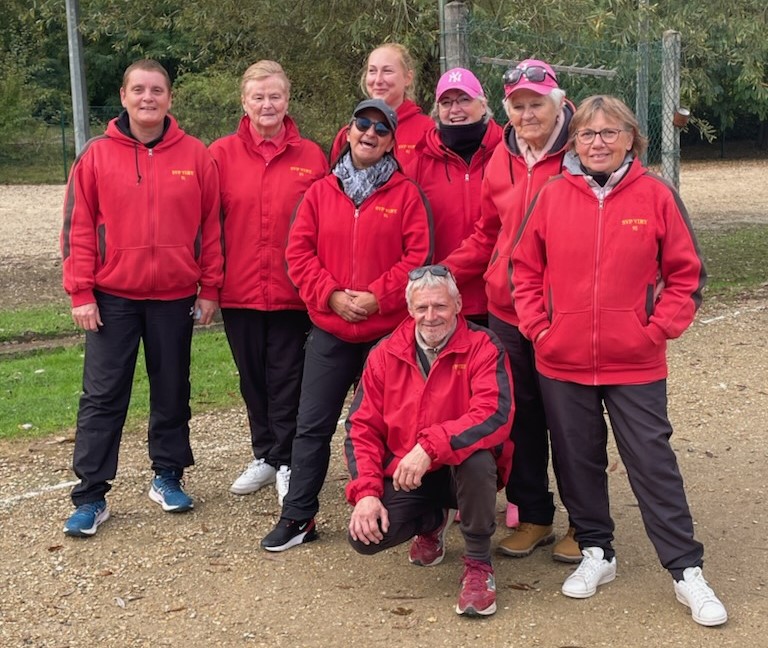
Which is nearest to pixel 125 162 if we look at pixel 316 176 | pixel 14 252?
pixel 316 176

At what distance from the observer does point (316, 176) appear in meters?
5.14

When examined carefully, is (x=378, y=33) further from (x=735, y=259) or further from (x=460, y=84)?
(x=735, y=259)

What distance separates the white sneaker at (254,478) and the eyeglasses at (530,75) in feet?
7.86

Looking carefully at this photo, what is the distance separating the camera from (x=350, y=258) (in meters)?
4.66

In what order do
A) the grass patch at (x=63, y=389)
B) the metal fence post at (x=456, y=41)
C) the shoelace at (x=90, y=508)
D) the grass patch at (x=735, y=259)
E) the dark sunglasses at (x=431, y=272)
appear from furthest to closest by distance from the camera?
the grass patch at (x=735, y=259) → the metal fence post at (x=456, y=41) → the grass patch at (x=63, y=389) → the shoelace at (x=90, y=508) → the dark sunglasses at (x=431, y=272)

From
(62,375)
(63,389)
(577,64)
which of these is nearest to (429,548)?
(63,389)

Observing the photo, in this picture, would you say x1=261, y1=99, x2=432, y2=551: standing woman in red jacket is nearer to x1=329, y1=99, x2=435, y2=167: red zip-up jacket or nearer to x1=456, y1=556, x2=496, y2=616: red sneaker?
x1=329, y1=99, x2=435, y2=167: red zip-up jacket

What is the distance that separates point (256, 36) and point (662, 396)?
299 inches

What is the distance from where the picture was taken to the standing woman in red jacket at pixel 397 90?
504 centimetres

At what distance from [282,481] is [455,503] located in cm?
128

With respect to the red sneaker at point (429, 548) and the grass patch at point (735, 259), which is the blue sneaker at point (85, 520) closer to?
the red sneaker at point (429, 548)

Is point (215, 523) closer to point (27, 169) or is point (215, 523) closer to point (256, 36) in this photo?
point (256, 36)

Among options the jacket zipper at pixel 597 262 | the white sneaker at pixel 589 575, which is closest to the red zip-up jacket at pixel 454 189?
the jacket zipper at pixel 597 262

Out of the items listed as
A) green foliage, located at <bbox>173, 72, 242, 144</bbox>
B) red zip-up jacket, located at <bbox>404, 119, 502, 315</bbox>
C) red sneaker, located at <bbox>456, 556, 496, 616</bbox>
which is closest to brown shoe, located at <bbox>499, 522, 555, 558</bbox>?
red sneaker, located at <bbox>456, 556, 496, 616</bbox>
